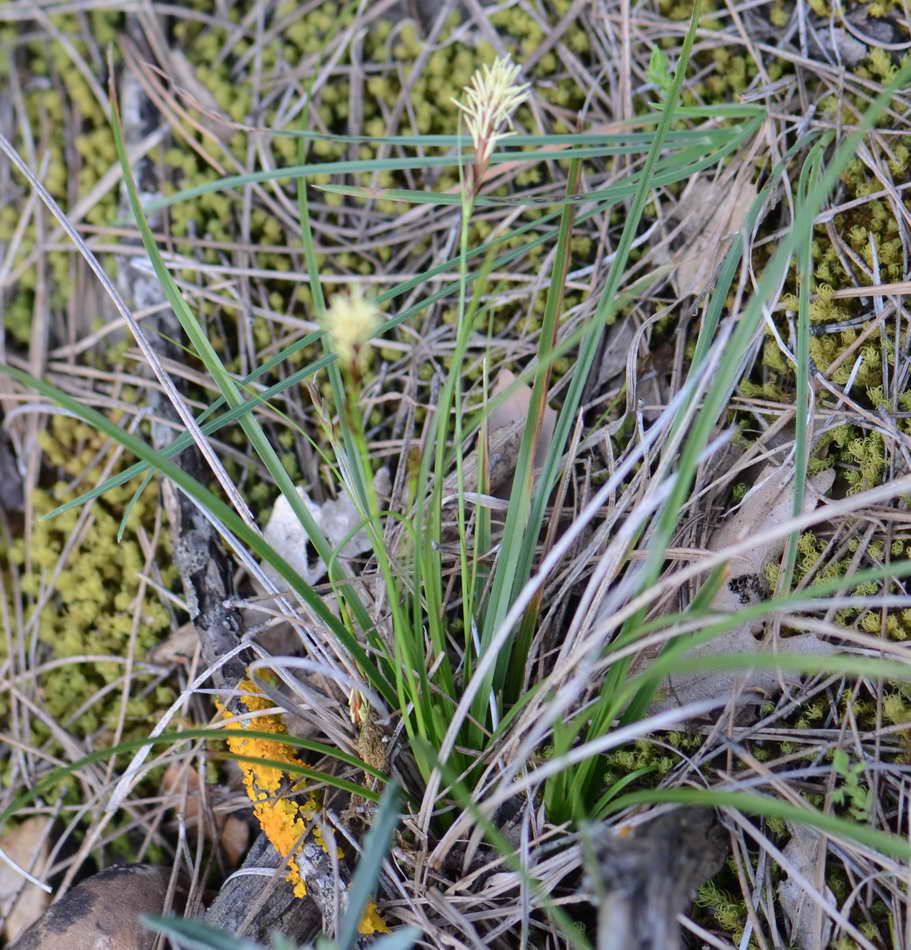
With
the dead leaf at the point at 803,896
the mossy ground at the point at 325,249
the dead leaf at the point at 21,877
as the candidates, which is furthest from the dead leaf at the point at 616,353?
the dead leaf at the point at 21,877

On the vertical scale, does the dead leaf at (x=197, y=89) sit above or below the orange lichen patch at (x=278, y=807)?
above

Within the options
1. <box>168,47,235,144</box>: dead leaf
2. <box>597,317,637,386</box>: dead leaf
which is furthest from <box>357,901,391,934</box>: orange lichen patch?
<box>168,47,235,144</box>: dead leaf

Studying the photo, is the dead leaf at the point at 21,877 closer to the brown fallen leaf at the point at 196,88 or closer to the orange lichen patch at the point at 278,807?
the orange lichen patch at the point at 278,807

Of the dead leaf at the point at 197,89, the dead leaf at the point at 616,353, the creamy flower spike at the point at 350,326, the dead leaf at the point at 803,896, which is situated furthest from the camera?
the dead leaf at the point at 197,89

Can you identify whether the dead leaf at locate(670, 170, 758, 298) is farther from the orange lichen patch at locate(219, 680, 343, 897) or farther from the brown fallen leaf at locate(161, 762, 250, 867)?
the brown fallen leaf at locate(161, 762, 250, 867)

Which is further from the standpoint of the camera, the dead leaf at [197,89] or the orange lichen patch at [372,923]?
the dead leaf at [197,89]

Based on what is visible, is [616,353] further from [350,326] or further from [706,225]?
[350,326]
